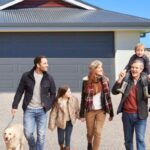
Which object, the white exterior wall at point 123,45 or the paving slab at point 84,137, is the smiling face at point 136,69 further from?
the white exterior wall at point 123,45

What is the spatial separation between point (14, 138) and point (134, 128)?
1.92 meters

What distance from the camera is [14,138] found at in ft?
28.5

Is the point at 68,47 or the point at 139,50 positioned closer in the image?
the point at 139,50

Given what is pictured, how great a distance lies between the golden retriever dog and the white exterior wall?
11913 millimetres

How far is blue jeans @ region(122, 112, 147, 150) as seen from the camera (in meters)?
8.09

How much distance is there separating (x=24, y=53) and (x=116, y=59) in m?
3.46

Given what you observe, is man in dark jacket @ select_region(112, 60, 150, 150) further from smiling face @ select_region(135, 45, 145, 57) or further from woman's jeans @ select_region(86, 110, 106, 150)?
smiling face @ select_region(135, 45, 145, 57)

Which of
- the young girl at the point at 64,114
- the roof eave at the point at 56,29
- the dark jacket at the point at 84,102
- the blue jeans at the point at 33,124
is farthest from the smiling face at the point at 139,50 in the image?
the roof eave at the point at 56,29

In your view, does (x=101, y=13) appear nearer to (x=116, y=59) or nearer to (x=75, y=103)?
(x=116, y=59)

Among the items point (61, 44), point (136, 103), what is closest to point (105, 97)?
point (136, 103)

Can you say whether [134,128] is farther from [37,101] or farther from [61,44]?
[61,44]

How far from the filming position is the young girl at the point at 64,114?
9.16 metres

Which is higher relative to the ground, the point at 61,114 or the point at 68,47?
the point at 68,47

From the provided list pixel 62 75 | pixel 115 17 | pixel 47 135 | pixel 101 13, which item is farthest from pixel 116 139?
pixel 101 13
